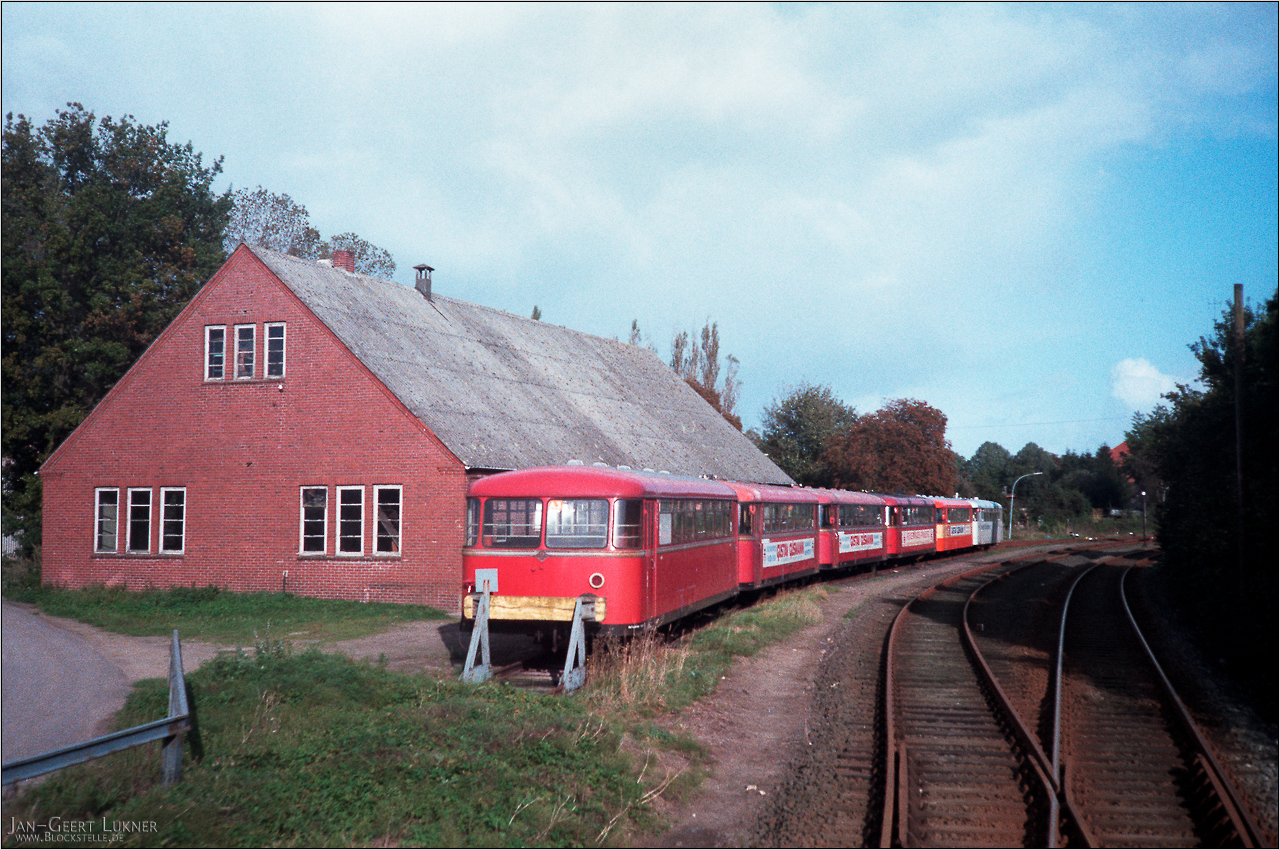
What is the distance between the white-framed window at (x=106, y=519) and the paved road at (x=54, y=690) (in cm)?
703

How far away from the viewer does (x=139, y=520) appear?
2428cm

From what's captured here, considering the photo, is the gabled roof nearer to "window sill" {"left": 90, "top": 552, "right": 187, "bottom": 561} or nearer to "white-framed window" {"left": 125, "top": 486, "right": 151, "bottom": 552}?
"white-framed window" {"left": 125, "top": 486, "right": 151, "bottom": 552}

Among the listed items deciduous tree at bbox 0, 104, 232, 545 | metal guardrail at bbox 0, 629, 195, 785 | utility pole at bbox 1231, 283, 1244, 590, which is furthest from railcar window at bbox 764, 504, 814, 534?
deciduous tree at bbox 0, 104, 232, 545

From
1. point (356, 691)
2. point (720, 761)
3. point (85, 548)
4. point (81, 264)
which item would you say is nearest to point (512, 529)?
point (356, 691)

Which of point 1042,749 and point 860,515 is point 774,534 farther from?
point 1042,749

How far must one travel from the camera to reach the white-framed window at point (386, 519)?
73.0ft

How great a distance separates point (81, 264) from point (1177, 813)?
115 ft

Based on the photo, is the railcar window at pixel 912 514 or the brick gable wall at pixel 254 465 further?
the railcar window at pixel 912 514

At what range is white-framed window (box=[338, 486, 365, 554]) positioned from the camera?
2252 centimetres

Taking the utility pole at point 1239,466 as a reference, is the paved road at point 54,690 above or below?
below

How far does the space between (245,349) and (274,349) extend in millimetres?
946

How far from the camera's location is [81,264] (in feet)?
108

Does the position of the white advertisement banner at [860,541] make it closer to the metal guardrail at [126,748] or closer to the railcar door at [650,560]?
the railcar door at [650,560]

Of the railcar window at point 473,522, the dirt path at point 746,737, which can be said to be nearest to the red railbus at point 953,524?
the dirt path at point 746,737
